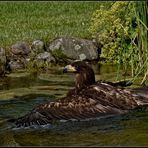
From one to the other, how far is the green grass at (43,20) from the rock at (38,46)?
39 centimetres

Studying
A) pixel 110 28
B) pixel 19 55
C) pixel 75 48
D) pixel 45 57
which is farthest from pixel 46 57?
pixel 110 28

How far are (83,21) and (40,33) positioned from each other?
266 centimetres

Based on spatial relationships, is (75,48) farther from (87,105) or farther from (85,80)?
(87,105)

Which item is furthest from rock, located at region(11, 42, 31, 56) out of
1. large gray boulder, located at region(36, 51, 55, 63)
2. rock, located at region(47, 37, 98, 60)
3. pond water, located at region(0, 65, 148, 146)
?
pond water, located at region(0, 65, 148, 146)

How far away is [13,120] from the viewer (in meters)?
10.7

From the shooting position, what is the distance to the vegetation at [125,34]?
34.9 ft

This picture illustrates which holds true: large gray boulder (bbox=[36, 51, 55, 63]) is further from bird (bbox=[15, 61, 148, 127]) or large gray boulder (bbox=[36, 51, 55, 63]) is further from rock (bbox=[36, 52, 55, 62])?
bird (bbox=[15, 61, 148, 127])

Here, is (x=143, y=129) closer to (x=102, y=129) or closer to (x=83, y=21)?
(x=102, y=129)

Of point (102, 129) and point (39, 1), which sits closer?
point (102, 129)

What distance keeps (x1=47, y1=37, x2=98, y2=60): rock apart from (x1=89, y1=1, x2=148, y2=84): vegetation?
0.36m

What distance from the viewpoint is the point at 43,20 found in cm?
2098

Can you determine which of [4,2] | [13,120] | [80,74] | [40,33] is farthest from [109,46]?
[4,2]

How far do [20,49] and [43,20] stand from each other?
446 centimetres

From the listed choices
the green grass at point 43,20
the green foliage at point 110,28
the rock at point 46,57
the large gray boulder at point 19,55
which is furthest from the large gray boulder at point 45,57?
the green foliage at point 110,28
